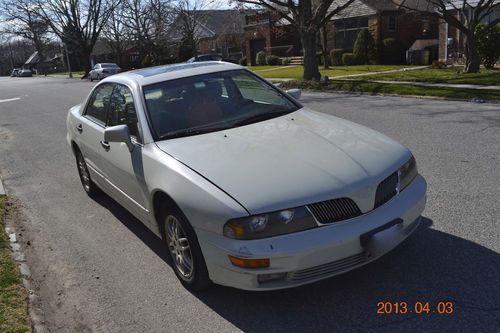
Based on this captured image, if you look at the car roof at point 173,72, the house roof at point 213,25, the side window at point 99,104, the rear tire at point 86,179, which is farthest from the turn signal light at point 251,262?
the house roof at point 213,25

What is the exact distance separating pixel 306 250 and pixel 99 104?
11.1ft

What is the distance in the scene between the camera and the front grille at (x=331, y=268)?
304 centimetres

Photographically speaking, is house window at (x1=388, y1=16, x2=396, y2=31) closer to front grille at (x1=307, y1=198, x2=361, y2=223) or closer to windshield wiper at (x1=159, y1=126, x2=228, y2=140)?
windshield wiper at (x1=159, y1=126, x2=228, y2=140)

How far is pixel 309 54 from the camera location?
1931 centimetres

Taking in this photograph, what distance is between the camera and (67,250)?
4.81 m

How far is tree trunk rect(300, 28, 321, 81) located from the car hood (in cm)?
1537

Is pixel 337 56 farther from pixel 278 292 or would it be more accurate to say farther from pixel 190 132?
pixel 278 292

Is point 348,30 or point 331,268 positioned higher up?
point 348,30

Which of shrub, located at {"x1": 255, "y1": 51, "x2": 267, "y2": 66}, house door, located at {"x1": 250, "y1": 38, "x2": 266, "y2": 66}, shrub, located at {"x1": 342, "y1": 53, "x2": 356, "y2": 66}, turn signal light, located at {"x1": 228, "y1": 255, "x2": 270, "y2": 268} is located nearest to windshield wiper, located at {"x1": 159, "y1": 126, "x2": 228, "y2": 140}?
turn signal light, located at {"x1": 228, "y1": 255, "x2": 270, "y2": 268}

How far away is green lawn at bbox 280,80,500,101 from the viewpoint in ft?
41.0

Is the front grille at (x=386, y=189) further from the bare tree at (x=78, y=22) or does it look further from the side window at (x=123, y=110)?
the bare tree at (x=78, y=22)

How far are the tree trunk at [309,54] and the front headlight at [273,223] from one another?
16.6 m

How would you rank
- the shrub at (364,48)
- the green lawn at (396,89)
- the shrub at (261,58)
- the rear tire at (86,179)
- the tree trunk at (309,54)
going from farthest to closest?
the shrub at (261,58) → the shrub at (364,48) → the tree trunk at (309,54) → the green lawn at (396,89) → the rear tire at (86,179)

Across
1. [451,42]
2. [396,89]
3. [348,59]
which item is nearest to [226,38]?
[348,59]
